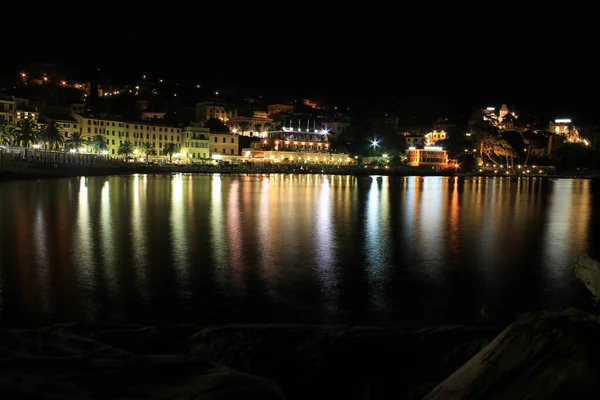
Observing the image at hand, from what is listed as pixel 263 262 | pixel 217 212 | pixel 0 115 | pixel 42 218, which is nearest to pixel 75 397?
pixel 263 262

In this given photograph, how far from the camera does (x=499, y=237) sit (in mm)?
18641

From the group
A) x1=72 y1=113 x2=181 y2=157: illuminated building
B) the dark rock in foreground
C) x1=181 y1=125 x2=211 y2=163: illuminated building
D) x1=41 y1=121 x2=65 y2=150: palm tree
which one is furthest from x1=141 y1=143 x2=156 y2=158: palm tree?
the dark rock in foreground

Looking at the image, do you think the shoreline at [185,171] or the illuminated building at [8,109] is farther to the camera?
the illuminated building at [8,109]

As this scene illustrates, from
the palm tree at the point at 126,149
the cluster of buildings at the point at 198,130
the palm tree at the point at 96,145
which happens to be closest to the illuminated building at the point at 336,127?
the cluster of buildings at the point at 198,130

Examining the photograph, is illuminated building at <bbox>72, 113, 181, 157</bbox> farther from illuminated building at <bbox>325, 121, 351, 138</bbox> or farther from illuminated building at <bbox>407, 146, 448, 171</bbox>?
illuminated building at <bbox>407, 146, 448, 171</bbox>

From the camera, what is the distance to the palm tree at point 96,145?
91812mm

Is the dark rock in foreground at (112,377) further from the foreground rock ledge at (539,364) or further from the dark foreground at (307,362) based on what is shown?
the foreground rock ledge at (539,364)

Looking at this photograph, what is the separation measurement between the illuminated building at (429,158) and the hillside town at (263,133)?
0.27m

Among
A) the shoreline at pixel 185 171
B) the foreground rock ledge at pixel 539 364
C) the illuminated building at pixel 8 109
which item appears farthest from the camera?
the illuminated building at pixel 8 109

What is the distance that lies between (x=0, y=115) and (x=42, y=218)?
7270 centimetres

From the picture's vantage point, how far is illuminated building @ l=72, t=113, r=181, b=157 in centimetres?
9578

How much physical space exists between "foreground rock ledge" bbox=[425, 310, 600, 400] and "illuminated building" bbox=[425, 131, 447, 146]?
145898 mm

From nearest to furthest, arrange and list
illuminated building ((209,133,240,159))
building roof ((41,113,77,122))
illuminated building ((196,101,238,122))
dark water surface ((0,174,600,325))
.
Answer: dark water surface ((0,174,600,325)), building roof ((41,113,77,122)), illuminated building ((209,133,240,159)), illuminated building ((196,101,238,122))

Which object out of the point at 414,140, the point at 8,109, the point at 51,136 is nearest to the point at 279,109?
the point at 414,140
